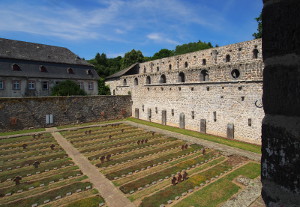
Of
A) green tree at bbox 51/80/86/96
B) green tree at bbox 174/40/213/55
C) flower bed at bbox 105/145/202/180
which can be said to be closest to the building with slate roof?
green tree at bbox 51/80/86/96

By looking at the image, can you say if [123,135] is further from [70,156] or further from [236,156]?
[236,156]

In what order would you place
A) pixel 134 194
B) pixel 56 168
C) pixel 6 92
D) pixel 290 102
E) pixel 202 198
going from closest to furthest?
pixel 290 102 → pixel 202 198 → pixel 134 194 → pixel 56 168 → pixel 6 92

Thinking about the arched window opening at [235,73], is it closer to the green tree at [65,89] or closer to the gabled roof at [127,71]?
the gabled roof at [127,71]

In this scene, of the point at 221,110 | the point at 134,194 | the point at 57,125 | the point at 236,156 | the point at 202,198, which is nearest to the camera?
the point at 202,198

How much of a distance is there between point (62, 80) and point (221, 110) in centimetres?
2270

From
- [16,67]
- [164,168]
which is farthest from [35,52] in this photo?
[164,168]

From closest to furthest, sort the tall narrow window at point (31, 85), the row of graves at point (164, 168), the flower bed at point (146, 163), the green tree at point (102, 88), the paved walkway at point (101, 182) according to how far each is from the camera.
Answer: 1. the paved walkway at point (101, 182)
2. the row of graves at point (164, 168)
3. the flower bed at point (146, 163)
4. the tall narrow window at point (31, 85)
5. the green tree at point (102, 88)

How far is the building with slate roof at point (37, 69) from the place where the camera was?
24538 millimetres

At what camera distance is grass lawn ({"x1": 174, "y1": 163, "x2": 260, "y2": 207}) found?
667cm

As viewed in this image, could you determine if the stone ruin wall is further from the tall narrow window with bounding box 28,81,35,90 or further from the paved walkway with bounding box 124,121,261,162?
the tall narrow window with bounding box 28,81,35,90

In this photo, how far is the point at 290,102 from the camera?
3.51 feet

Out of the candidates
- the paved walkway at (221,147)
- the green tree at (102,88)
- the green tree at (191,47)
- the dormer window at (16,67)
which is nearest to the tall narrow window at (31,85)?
the dormer window at (16,67)

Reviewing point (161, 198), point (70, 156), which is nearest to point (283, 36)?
point (161, 198)

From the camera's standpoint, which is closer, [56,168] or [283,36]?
[283,36]
